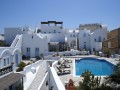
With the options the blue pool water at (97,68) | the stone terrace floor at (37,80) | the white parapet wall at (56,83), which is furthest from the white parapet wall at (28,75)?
the blue pool water at (97,68)

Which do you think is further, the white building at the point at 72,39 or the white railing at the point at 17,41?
the white building at the point at 72,39

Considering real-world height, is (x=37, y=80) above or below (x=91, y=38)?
below

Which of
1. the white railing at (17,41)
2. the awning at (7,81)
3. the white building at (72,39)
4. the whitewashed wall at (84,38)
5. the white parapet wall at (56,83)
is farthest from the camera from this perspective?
the white building at (72,39)

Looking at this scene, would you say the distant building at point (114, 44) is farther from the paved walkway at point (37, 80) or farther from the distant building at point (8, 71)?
the distant building at point (8, 71)

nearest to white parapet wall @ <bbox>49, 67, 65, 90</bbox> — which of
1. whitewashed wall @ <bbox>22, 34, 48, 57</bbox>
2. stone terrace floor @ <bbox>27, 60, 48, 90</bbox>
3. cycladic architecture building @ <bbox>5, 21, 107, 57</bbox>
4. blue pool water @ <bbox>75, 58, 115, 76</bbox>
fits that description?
stone terrace floor @ <bbox>27, 60, 48, 90</bbox>

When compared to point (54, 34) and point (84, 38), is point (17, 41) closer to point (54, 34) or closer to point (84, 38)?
point (54, 34)

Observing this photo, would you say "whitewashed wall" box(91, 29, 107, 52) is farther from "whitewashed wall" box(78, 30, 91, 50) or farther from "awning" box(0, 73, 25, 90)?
"awning" box(0, 73, 25, 90)

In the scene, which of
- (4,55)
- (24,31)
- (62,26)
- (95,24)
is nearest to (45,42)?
(24,31)

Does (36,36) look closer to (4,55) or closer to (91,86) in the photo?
(4,55)

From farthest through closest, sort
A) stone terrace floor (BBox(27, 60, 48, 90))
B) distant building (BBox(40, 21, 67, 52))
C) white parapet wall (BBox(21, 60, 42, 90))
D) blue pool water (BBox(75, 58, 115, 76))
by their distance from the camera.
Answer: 1. distant building (BBox(40, 21, 67, 52))
2. blue pool water (BBox(75, 58, 115, 76))
3. white parapet wall (BBox(21, 60, 42, 90))
4. stone terrace floor (BBox(27, 60, 48, 90))

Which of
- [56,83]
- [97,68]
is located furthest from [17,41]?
[56,83]

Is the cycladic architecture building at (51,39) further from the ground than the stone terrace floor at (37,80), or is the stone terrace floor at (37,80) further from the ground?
the cycladic architecture building at (51,39)

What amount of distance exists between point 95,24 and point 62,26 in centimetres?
2451

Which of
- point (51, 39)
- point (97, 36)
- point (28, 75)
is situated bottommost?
point (28, 75)
